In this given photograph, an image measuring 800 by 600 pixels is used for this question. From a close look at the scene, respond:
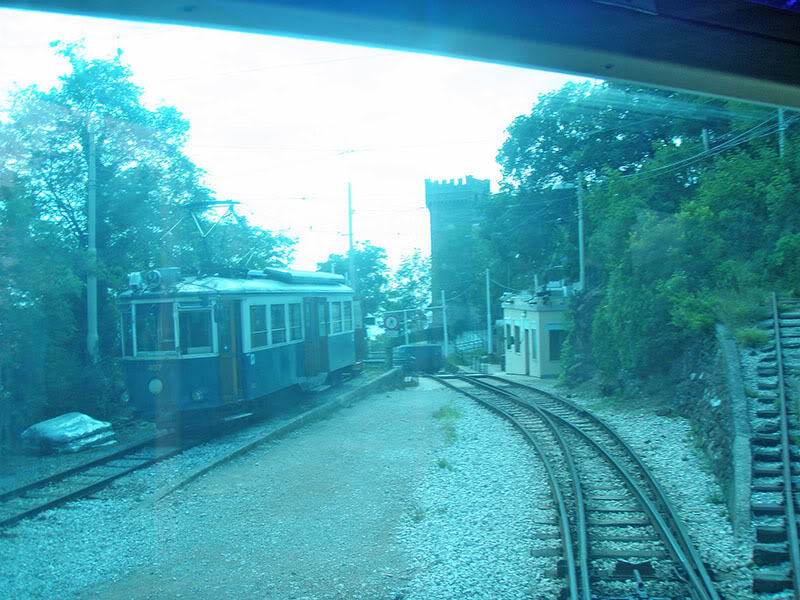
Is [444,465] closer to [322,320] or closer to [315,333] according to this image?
[315,333]

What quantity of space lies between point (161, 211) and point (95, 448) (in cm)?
691

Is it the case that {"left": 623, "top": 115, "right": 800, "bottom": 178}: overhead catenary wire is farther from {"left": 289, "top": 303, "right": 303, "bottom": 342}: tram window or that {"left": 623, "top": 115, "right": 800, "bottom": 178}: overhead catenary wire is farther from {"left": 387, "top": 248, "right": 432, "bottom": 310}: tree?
{"left": 387, "top": 248, "right": 432, "bottom": 310}: tree

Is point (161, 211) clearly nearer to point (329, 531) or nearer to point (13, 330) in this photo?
point (13, 330)

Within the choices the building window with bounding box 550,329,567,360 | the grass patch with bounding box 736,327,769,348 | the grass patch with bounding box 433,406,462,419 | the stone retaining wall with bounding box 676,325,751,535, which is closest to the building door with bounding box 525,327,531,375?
the building window with bounding box 550,329,567,360

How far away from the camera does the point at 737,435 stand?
25.2 ft

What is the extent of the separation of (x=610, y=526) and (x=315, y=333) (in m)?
9.24

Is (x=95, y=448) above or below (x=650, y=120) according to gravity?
below

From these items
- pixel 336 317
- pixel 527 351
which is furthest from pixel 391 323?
pixel 336 317

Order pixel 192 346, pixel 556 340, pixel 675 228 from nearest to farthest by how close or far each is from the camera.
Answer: pixel 192 346 → pixel 675 228 → pixel 556 340

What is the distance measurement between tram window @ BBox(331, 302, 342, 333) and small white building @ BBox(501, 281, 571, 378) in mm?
8782

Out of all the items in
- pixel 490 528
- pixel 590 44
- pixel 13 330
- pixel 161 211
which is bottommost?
pixel 490 528

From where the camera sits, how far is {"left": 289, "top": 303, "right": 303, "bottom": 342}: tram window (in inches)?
538

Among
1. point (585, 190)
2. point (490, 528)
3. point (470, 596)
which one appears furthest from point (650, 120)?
point (470, 596)

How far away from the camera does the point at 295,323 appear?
45.8 feet
